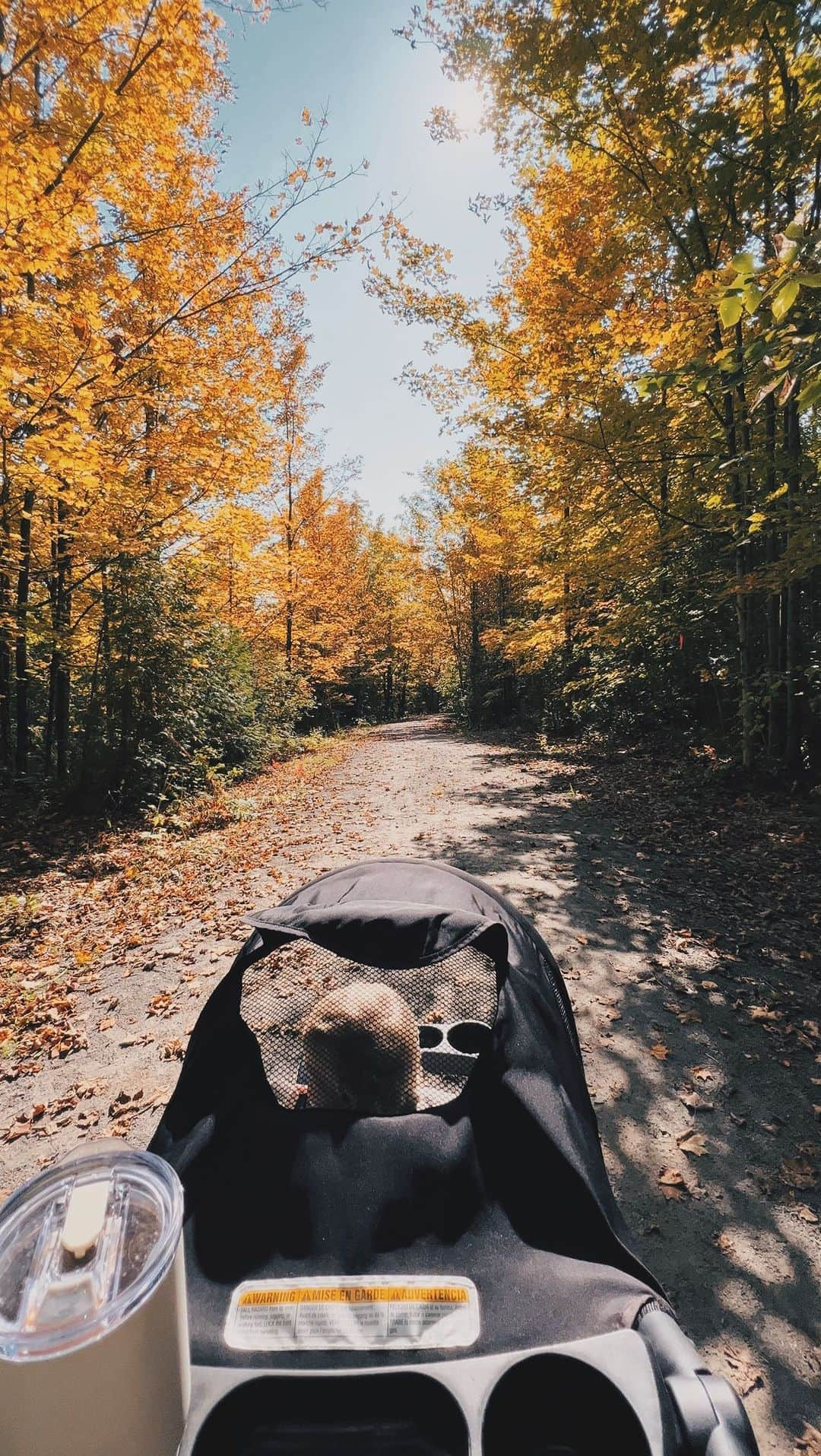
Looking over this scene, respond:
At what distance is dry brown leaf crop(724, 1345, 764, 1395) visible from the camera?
1.82 metres

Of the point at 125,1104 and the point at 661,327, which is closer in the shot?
the point at 125,1104

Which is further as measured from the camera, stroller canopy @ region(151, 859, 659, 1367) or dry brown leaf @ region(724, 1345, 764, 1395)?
dry brown leaf @ region(724, 1345, 764, 1395)

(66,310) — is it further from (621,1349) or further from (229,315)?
(621,1349)

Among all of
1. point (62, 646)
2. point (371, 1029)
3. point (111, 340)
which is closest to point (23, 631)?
point (62, 646)

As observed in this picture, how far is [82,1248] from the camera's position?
0.74 m

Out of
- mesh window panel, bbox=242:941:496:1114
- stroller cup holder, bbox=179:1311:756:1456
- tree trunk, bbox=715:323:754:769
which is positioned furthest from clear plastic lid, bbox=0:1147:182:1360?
tree trunk, bbox=715:323:754:769

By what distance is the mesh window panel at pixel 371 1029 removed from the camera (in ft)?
5.54

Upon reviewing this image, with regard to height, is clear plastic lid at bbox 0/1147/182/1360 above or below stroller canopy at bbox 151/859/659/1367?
above

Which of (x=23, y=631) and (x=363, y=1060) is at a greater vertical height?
(x=23, y=631)

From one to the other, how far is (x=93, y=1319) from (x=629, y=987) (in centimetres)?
381

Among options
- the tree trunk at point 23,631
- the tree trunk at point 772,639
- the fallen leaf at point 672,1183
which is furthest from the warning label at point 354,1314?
the tree trunk at point 23,631

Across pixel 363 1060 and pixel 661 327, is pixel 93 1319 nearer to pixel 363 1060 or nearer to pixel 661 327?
pixel 363 1060

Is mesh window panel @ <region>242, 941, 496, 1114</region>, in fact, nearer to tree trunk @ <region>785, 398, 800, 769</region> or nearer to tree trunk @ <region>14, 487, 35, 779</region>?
tree trunk @ <region>785, 398, 800, 769</region>

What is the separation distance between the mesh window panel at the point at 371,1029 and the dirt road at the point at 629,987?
130 centimetres
